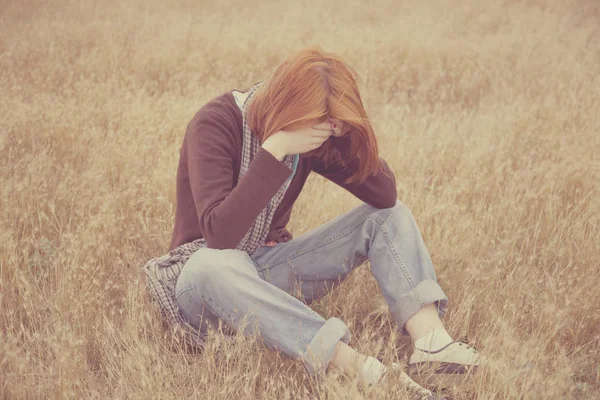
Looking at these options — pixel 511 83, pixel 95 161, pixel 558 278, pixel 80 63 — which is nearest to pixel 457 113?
pixel 511 83

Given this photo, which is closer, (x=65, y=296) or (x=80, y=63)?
(x=65, y=296)

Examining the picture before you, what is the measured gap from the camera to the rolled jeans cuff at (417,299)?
2090 mm

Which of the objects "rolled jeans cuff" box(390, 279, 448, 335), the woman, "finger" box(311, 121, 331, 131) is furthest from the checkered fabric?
"rolled jeans cuff" box(390, 279, 448, 335)

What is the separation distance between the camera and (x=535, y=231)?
3.03m

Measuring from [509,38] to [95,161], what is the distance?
5681 millimetres

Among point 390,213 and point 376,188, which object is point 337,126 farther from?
point 390,213

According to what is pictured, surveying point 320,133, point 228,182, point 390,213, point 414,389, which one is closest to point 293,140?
point 320,133

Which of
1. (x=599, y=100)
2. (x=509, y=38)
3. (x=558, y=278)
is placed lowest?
(x=558, y=278)

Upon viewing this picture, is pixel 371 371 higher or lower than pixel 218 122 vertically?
lower

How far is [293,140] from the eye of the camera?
2064mm

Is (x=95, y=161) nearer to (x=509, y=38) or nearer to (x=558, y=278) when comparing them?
(x=558, y=278)

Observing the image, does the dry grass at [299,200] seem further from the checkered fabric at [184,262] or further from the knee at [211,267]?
the knee at [211,267]

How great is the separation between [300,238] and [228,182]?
464mm

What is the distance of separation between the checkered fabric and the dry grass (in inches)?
3.5
